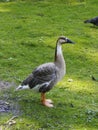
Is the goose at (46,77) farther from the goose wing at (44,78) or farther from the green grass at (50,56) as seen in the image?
the green grass at (50,56)

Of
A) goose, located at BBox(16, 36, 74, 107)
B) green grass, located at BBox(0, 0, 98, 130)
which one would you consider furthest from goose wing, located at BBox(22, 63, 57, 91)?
green grass, located at BBox(0, 0, 98, 130)

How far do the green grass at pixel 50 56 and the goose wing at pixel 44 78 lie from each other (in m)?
0.63

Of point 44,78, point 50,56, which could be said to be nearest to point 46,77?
point 44,78

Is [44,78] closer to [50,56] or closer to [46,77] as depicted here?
[46,77]

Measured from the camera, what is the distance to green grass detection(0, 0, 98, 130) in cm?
1066

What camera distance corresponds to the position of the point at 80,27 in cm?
2153

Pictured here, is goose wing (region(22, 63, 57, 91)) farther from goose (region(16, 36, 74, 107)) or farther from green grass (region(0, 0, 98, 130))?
green grass (region(0, 0, 98, 130))

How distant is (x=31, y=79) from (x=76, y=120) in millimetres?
1623

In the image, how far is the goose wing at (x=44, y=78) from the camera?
10.9m

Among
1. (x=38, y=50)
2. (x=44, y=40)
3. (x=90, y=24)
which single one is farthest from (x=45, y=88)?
(x=90, y=24)

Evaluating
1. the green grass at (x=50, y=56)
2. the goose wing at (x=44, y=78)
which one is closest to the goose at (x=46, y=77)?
the goose wing at (x=44, y=78)

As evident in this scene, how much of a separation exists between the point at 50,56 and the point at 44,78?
541 centimetres

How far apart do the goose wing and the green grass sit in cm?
63

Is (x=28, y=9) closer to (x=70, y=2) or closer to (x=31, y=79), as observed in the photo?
(x=70, y=2)
